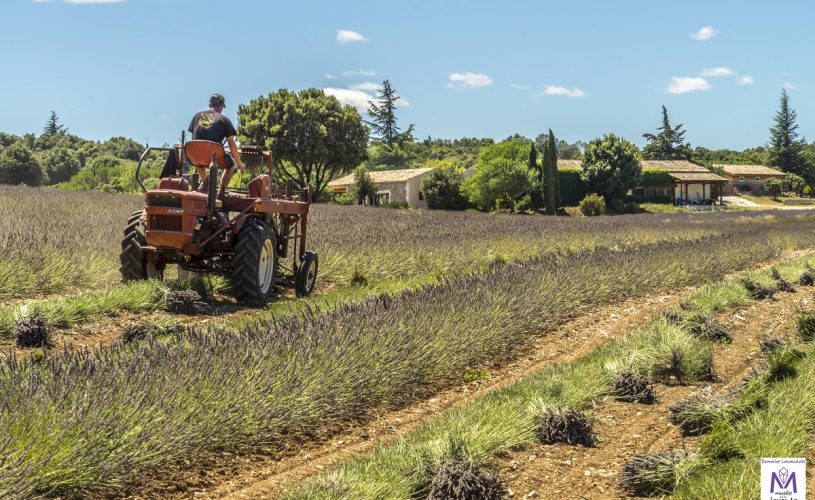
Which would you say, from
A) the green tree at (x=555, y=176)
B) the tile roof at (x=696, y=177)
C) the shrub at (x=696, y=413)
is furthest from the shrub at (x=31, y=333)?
the tile roof at (x=696, y=177)

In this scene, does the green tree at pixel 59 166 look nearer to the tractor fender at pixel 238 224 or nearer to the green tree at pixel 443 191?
the green tree at pixel 443 191

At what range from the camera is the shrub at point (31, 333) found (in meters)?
7.11

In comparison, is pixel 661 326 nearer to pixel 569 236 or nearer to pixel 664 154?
pixel 569 236

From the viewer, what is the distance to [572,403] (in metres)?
5.77

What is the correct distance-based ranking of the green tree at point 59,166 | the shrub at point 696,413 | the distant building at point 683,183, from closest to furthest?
1. the shrub at point 696,413
2. the distant building at point 683,183
3. the green tree at point 59,166

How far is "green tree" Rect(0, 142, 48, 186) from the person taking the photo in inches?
2414

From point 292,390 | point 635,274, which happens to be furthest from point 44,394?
point 635,274

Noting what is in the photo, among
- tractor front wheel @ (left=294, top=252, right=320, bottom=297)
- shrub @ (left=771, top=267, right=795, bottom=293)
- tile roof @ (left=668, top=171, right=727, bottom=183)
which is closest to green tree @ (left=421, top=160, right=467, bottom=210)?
tile roof @ (left=668, top=171, right=727, bottom=183)

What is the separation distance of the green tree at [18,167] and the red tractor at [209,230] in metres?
58.3

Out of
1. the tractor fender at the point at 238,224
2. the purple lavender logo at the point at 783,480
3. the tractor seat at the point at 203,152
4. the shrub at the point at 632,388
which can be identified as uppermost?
the tractor seat at the point at 203,152

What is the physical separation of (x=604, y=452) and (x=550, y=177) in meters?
55.2

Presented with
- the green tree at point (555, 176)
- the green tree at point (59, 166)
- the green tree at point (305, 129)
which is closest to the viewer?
the green tree at point (305, 129)

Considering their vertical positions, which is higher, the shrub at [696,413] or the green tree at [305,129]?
the green tree at [305,129]

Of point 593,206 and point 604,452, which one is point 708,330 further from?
point 593,206
